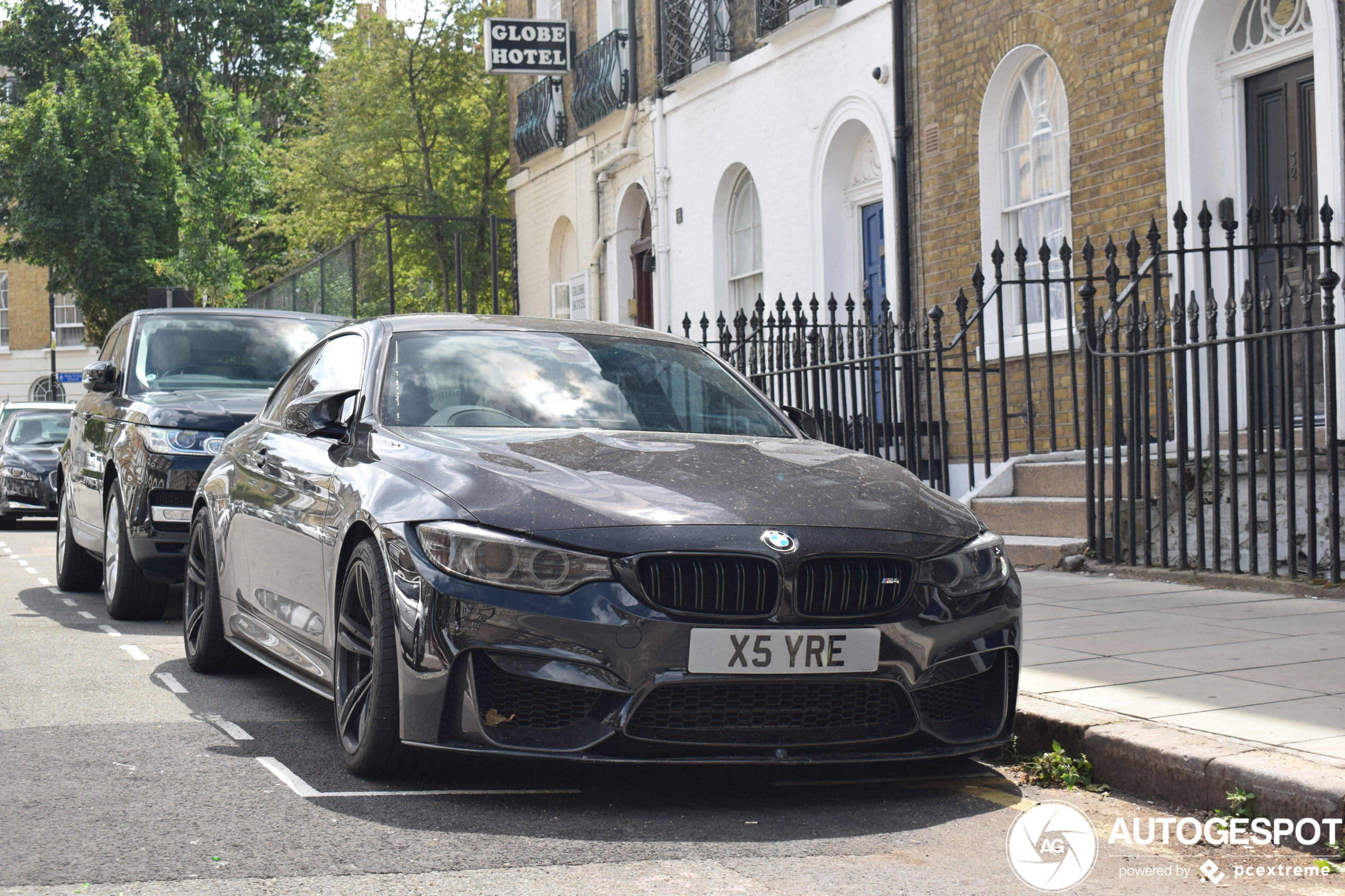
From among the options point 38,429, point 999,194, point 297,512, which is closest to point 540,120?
point 38,429

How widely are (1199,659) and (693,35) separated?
43.8ft

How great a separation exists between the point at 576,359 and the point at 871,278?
9.98m

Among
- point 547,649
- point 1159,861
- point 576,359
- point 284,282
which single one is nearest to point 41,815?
point 547,649

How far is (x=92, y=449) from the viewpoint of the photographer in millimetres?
9727

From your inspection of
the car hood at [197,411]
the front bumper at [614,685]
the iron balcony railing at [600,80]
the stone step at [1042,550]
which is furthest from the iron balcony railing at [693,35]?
the front bumper at [614,685]

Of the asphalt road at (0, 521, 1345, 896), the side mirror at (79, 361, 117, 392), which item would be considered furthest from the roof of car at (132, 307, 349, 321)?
the asphalt road at (0, 521, 1345, 896)

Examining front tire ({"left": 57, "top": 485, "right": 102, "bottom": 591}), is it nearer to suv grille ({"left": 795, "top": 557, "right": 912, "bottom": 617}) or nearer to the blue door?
the blue door

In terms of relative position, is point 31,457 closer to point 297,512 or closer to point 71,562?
point 71,562

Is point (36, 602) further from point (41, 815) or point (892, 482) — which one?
point (892, 482)

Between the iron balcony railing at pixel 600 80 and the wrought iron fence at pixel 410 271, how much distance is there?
2401 millimetres

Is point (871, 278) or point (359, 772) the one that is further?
point (871, 278)

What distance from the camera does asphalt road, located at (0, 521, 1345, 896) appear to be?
372 centimetres

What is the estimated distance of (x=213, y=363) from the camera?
9.80 meters

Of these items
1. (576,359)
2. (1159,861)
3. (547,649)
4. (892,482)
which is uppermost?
(576,359)
